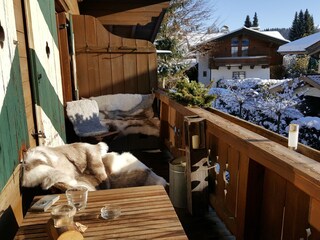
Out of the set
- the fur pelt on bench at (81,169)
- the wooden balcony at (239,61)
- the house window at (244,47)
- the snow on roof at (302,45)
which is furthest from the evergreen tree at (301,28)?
the fur pelt on bench at (81,169)

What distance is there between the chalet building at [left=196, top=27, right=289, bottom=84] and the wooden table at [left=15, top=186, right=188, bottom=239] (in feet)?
64.3

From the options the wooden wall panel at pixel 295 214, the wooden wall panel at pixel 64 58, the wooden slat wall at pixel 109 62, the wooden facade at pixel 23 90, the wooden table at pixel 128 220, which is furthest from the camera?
the wooden slat wall at pixel 109 62

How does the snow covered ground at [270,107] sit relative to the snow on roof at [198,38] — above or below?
below

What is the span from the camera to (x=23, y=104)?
1759mm

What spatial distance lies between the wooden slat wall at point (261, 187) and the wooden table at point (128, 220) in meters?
0.50

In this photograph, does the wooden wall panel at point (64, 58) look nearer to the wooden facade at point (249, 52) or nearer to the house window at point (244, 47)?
the wooden facade at point (249, 52)

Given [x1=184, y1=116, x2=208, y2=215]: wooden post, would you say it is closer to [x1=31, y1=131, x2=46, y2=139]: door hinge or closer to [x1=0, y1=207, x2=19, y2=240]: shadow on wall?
[x1=31, y1=131, x2=46, y2=139]: door hinge

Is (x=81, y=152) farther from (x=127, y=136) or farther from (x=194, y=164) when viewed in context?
(x=127, y=136)

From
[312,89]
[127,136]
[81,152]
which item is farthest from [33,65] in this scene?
[312,89]

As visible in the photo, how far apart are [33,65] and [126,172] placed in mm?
980

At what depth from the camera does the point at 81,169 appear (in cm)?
194

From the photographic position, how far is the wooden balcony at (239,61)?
2078cm

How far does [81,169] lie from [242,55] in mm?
20934

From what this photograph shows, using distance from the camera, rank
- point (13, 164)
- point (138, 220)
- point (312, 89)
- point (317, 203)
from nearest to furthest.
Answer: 1. point (317, 203)
2. point (138, 220)
3. point (13, 164)
4. point (312, 89)
